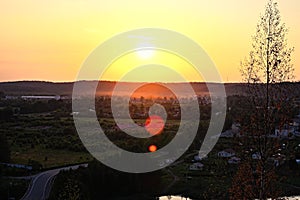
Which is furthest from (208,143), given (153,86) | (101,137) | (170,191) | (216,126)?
(153,86)

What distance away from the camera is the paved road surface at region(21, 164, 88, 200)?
1762 centimetres

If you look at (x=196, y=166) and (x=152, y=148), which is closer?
(x=196, y=166)

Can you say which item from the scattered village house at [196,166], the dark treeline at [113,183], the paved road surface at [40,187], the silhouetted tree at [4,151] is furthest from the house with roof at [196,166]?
the silhouetted tree at [4,151]

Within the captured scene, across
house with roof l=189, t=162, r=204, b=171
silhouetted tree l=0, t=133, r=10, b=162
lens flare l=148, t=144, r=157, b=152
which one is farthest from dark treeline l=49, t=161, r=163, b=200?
silhouetted tree l=0, t=133, r=10, b=162

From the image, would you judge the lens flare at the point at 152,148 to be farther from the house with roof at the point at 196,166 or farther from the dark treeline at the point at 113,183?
the dark treeline at the point at 113,183

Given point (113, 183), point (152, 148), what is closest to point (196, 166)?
point (152, 148)

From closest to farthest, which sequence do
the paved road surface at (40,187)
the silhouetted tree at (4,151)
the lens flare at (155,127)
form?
the paved road surface at (40,187) → the silhouetted tree at (4,151) → the lens flare at (155,127)

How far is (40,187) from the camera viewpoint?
19188mm

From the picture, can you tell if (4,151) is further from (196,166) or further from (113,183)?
(196,166)

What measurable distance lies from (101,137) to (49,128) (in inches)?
293

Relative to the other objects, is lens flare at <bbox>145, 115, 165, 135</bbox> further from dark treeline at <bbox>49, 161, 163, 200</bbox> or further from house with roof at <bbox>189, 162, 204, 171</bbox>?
dark treeline at <bbox>49, 161, 163, 200</bbox>

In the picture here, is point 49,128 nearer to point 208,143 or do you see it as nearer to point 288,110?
point 208,143

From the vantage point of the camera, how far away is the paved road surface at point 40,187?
17.6 metres

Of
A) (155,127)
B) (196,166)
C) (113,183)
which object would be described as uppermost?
(155,127)
